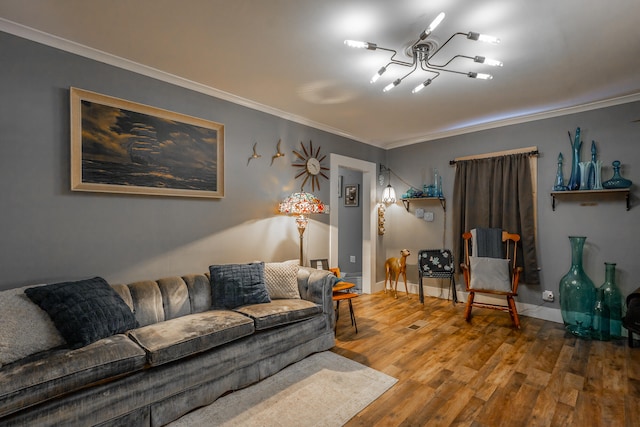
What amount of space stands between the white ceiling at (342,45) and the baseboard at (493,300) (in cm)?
246

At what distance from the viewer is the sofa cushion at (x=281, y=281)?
2965 mm

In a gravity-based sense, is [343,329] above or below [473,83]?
below

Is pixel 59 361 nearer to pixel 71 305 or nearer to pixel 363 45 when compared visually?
pixel 71 305

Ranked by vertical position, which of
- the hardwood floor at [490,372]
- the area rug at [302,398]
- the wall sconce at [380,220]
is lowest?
the hardwood floor at [490,372]

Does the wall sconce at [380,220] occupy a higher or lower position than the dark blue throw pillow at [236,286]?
higher

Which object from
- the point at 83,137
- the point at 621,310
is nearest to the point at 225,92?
the point at 83,137

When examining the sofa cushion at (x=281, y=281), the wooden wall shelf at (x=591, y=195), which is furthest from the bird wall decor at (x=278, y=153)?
the wooden wall shelf at (x=591, y=195)

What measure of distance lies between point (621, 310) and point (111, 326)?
4.71m

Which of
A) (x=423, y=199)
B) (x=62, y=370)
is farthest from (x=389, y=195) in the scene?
(x=62, y=370)

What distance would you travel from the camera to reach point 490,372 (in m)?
2.49

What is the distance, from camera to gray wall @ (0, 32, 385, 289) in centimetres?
213

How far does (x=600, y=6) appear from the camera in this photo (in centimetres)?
184

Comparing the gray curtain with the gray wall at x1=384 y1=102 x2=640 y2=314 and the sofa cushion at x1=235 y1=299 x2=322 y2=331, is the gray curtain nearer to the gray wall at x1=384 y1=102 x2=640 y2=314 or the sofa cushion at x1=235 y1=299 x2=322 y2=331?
the gray wall at x1=384 y1=102 x2=640 y2=314

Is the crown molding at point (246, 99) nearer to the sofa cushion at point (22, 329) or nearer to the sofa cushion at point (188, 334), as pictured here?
the sofa cushion at point (22, 329)
